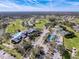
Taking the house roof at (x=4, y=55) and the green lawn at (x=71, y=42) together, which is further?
the green lawn at (x=71, y=42)

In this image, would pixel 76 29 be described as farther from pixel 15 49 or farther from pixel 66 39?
pixel 15 49

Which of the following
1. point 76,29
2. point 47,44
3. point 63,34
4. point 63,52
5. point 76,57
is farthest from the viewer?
point 76,29

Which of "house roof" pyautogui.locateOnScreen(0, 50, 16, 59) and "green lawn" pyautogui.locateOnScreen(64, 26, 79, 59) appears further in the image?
"green lawn" pyautogui.locateOnScreen(64, 26, 79, 59)

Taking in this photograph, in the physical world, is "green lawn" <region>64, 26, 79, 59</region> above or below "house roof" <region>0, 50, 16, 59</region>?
below

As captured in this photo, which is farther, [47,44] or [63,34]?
[63,34]

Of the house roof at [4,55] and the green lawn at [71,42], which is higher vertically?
the house roof at [4,55]

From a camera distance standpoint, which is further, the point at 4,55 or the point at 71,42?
the point at 71,42

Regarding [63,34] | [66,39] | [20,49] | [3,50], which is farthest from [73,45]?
[3,50]

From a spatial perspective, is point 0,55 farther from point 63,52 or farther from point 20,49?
point 63,52

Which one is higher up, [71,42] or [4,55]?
[4,55]

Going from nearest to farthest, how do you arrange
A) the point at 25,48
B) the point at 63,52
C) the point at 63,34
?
the point at 63,52, the point at 25,48, the point at 63,34
